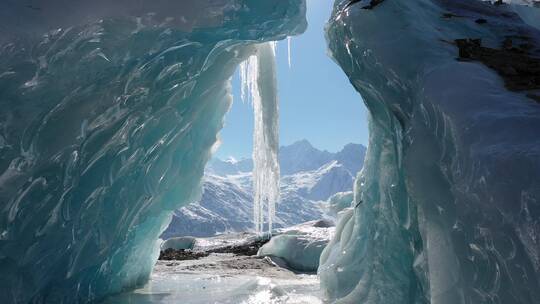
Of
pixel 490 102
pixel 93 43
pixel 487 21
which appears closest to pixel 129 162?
pixel 93 43

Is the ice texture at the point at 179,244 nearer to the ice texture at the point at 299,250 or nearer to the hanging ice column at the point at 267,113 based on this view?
the ice texture at the point at 299,250

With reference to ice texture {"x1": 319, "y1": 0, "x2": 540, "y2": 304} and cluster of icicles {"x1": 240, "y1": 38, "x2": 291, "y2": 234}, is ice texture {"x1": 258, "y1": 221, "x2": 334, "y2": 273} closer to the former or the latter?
cluster of icicles {"x1": 240, "y1": 38, "x2": 291, "y2": 234}

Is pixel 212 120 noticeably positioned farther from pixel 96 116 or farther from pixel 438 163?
pixel 438 163

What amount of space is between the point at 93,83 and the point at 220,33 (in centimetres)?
163

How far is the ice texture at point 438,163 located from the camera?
164 cm

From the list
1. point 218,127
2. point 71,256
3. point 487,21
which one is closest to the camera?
point 487,21

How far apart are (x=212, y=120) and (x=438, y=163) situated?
4.26 m

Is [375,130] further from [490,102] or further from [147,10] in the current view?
[147,10]

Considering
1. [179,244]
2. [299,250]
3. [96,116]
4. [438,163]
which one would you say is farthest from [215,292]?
[179,244]

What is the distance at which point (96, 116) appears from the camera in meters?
3.83

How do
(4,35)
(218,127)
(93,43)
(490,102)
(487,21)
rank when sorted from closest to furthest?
(490,102), (4,35), (93,43), (487,21), (218,127)

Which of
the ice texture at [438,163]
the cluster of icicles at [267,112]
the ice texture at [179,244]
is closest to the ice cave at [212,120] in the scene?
the ice texture at [438,163]

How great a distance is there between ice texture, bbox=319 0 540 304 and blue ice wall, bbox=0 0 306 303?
1685 mm

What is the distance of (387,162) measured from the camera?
3.60 m
